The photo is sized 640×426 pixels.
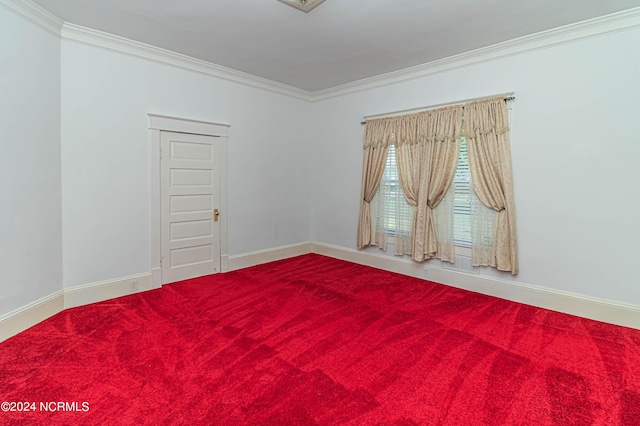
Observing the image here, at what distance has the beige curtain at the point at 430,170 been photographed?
421 cm

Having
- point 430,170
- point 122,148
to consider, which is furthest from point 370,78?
point 122,148

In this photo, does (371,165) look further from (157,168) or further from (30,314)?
(30,314)

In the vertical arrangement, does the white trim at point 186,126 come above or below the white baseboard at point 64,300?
above

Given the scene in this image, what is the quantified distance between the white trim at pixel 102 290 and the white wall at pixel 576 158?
4489 millimetres

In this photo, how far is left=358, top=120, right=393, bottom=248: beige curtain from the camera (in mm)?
4957

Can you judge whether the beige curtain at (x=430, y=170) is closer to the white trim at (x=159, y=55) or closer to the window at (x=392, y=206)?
the window at (x=392, y=206)

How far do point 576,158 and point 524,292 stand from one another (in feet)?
5.34

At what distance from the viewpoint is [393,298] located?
3861mm

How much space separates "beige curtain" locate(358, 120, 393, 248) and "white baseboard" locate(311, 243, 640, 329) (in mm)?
438

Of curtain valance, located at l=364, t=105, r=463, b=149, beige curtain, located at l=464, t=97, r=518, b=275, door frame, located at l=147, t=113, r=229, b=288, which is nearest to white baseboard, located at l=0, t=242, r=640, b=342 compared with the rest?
door frame, located at l=147, t=113, r=229, b=288

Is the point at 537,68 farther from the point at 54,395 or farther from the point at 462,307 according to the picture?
the point at 54,395

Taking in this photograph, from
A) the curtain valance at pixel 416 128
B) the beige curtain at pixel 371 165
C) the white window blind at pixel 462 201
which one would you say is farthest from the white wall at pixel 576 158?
the beige curtain at pixel 371 165

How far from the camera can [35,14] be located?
9.83 feet

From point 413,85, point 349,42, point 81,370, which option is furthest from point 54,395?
point 413,85
